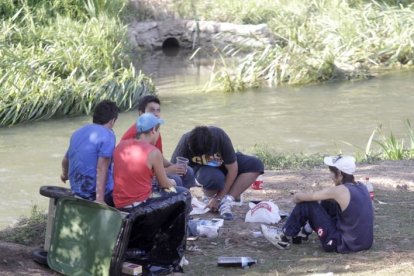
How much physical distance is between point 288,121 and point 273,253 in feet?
31.6

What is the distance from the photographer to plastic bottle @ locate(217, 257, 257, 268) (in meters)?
6.80

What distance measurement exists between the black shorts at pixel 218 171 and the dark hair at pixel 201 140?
8.8 inches

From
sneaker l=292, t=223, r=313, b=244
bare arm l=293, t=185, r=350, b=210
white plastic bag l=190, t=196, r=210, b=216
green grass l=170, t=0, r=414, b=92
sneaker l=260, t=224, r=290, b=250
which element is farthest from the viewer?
green grass l=170, t=0, r=414, b=92

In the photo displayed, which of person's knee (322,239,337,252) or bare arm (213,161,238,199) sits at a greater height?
bare arm (213,161,238,199)

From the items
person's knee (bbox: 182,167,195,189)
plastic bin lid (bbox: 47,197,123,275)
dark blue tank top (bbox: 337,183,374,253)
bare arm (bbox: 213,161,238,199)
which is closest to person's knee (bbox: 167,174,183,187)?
person's knee (bbox: 182,167,195,189)

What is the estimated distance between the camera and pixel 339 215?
7117mm

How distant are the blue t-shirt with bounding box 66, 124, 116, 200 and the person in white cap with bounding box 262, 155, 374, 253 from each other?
151 cm

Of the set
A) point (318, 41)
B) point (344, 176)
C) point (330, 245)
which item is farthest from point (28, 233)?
point (318, 41)

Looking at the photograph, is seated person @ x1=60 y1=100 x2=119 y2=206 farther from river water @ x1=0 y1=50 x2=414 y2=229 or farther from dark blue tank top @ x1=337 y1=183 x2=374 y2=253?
river water @ x1=0 y1=50 x2=414 y2=229

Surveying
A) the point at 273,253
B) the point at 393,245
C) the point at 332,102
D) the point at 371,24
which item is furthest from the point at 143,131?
the point at 371,24

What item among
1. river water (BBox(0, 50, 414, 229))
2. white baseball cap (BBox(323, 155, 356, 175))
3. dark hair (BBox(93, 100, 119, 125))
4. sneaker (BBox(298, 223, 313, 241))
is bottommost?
river water (BBox(0, 50, 414, 229))

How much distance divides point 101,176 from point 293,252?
169 centimetres

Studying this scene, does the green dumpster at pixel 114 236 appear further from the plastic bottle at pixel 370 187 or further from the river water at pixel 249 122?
the river water at pixel 249 122

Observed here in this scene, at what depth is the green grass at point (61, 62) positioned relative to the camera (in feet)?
54.3
